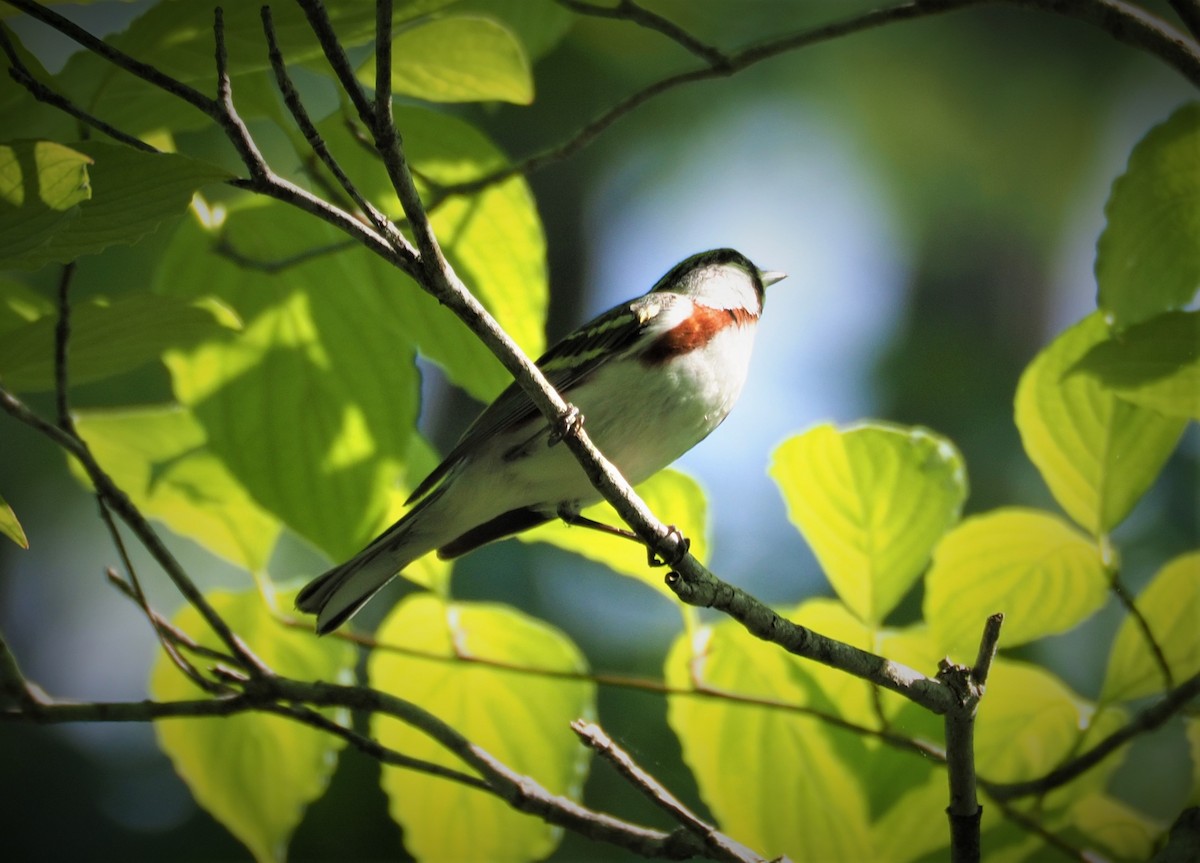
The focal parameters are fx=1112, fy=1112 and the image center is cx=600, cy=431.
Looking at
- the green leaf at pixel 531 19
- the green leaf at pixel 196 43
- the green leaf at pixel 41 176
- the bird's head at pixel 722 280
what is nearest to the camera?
the green leaf at pixel 41 176

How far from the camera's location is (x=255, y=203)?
123cm

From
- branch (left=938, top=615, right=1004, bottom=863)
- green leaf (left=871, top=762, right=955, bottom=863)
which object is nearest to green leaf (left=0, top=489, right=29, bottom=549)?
branch (left=938, top=615, right=1004, bottom=863)

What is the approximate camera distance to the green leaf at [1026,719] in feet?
4.09

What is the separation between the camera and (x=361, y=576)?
55.0 inches

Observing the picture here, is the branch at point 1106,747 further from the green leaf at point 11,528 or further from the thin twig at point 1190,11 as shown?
the green leaf at point 11,528

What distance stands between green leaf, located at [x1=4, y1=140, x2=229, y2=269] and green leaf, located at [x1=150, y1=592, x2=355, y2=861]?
1.94 ft

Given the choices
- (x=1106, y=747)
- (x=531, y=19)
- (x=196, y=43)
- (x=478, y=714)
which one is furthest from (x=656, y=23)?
(x=1106, y=747)

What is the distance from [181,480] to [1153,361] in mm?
1088

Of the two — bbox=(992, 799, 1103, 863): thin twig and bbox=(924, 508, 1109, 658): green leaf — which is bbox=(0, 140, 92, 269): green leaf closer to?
bbox=(924, 508, 1109, 658): green leaf

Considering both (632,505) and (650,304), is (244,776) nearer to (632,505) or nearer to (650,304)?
(632,505)

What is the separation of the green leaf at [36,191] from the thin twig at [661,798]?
0.63 meters

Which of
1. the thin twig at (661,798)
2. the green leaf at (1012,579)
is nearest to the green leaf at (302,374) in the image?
the thin twig at (661,798)

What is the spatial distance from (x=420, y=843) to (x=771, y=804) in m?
0.41

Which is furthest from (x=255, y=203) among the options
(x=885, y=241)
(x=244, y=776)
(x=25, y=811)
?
(x=885, y=241)
